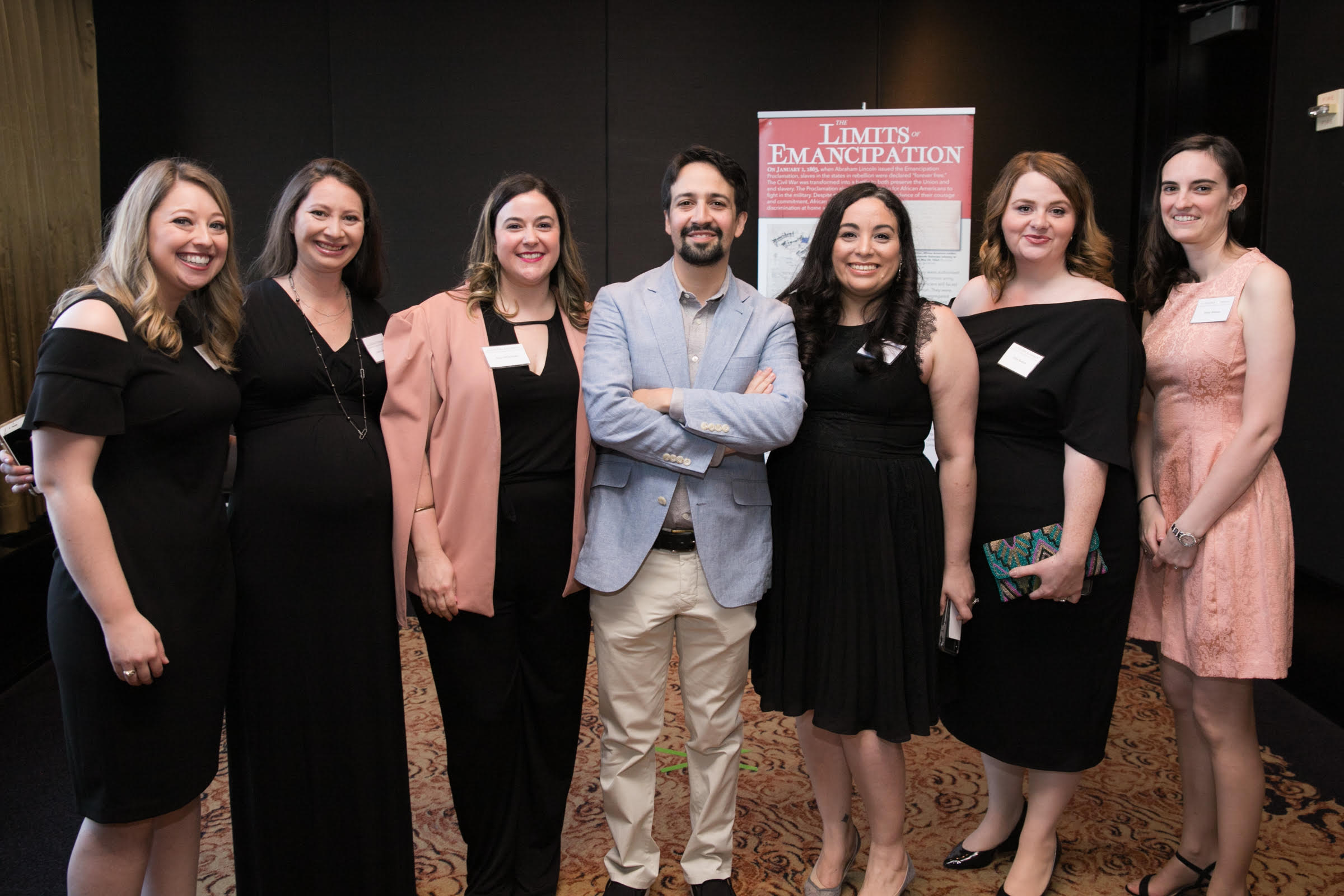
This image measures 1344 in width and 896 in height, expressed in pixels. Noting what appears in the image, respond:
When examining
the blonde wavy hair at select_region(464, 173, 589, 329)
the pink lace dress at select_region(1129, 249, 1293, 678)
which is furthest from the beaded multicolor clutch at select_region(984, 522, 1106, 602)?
the blonde wavy hair at select_region(464, 173, 589, 329)

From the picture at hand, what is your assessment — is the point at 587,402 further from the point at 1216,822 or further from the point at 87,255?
the point at 87,255

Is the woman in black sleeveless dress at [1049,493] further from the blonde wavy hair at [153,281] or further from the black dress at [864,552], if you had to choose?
the blonde wavy hair at [153,281]

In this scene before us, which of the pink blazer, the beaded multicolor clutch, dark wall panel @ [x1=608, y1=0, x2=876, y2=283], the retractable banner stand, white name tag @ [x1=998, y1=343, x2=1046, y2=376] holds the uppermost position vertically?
dark wall panel @ [x1=608, y1=0, x2=876, y2=283]

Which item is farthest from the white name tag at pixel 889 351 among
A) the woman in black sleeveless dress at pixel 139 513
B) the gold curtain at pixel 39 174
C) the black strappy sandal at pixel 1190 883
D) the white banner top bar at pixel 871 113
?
the gold curtain at pixel 39 174

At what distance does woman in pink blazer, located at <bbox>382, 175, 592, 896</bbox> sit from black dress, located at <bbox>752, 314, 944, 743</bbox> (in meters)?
0.57

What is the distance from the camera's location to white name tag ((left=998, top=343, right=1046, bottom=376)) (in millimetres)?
2268

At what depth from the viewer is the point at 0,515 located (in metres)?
4.16

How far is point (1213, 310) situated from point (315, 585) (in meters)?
2.19

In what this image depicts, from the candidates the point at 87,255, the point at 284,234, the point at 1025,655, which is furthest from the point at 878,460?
the point at 87,255

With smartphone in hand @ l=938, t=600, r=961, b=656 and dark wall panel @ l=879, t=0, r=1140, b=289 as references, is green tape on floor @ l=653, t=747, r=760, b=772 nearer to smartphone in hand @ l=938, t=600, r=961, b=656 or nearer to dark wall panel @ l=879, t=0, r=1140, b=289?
smartphone in hand @ l=938, t=600, r=961, b=656

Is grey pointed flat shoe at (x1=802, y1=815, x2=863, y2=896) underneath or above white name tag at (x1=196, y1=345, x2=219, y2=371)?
underneath

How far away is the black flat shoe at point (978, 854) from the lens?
2.62 m

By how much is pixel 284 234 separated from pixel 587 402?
0.84 metres

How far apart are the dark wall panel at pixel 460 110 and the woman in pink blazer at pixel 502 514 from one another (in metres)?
3.22
